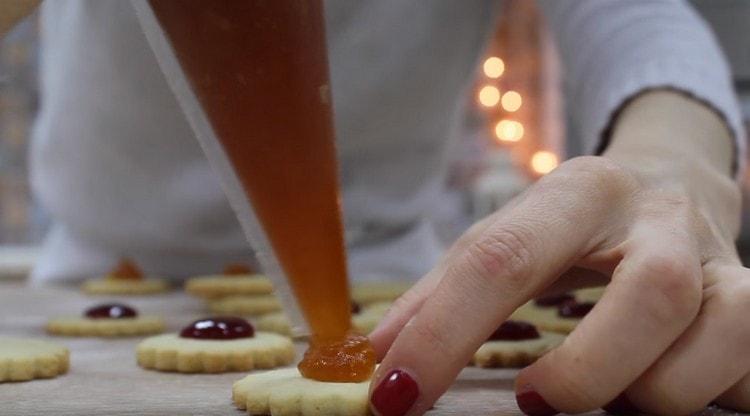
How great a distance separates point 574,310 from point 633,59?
0.97 ft

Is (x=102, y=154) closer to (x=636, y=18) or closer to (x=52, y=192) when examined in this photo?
(x=52, y=192)

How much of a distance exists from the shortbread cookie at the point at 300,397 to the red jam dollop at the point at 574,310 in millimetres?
423

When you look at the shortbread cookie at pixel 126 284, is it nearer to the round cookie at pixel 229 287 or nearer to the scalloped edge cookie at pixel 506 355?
the round cookie at pixel 229 287

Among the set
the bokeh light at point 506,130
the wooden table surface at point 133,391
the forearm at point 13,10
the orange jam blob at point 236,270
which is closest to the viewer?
the forearm at point 13,10

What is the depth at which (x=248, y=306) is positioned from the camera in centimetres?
127

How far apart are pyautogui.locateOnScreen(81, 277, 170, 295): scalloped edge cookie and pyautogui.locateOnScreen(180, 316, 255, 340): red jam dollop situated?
25.1 inches

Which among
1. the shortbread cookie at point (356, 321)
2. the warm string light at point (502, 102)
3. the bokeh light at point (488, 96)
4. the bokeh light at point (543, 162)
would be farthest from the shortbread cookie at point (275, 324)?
the bokeh light at point (488, 96)

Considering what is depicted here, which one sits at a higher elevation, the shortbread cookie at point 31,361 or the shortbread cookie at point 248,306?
the shortbread cookie at point 248,306

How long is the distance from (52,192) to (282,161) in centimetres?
128

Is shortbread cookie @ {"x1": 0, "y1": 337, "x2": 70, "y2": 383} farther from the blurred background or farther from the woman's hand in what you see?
the blurred background

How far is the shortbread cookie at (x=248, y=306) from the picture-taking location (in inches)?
50.1

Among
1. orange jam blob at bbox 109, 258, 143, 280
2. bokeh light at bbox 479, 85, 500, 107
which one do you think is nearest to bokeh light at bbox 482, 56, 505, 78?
bokeh light at bbox 479, 85, 500, 107

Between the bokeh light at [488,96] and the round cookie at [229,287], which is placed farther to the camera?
the bokeh light at [488,96]

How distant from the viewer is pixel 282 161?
2.20 ft
